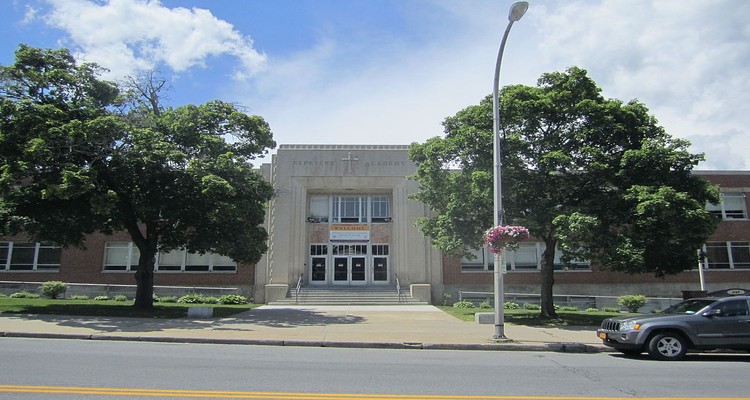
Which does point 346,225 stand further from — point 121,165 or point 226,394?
point 226,394

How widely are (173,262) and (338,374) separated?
26.8m

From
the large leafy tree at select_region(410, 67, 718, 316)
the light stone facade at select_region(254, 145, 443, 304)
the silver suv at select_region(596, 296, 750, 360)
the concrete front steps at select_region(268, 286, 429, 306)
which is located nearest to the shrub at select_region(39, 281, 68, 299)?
the light stone facade at select_region(254, 145, 443, 304)

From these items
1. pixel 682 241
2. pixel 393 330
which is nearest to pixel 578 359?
pixel 393 330

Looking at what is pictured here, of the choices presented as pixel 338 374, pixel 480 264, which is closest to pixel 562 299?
pixel 480 264

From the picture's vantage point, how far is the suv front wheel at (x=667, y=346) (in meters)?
11.1

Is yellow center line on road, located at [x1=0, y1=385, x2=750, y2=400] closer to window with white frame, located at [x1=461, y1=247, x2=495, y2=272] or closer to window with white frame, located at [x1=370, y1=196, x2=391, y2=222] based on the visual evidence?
window with white frame, located at [x1=461, y1=247, x2=495, y2=272]

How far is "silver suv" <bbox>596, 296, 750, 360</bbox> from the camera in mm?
11148

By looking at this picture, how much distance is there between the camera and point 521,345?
12.9 meters

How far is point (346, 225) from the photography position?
32.9 m

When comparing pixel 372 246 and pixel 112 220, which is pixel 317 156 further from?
pixel 112 220

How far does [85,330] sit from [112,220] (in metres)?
6.40

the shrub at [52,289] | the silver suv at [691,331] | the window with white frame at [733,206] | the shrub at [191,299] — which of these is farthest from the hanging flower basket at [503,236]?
the window with white frame at [733,206]

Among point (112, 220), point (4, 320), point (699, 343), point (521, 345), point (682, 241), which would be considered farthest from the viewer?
point (112, 220)

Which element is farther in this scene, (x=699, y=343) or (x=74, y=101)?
(x=74, y=101)
